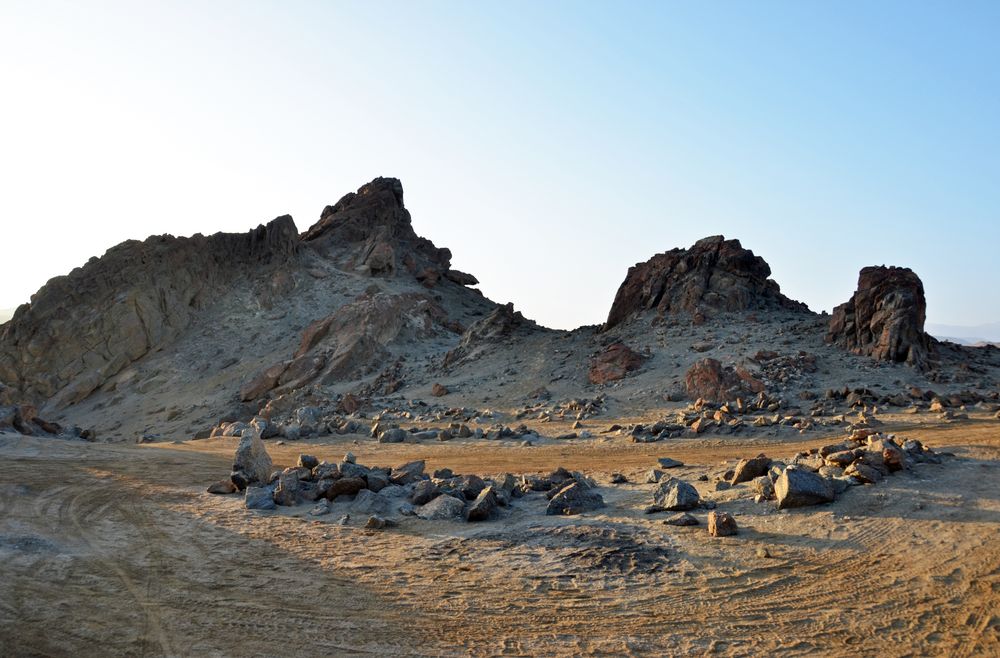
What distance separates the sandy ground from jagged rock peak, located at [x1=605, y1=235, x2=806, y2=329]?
14.7 metres

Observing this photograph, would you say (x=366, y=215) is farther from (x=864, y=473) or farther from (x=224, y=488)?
(x=864, y=473)

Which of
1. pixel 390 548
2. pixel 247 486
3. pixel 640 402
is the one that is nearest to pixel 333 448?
pixel 247 486

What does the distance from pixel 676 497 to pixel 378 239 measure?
102ft

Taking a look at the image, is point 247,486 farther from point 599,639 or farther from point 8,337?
point 8,337

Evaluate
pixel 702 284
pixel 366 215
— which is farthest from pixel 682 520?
pixel 366 215

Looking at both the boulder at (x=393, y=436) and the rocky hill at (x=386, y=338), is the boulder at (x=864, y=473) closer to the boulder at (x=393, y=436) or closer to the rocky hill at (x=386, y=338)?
the rocky hill at (x=386, y=338)

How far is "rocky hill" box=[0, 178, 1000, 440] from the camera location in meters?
19.0

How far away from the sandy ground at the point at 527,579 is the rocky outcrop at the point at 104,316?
82.2 feet

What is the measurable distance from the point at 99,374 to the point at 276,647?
30650mm

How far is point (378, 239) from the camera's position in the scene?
3791cm

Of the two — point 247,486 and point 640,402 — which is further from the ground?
point 640,402

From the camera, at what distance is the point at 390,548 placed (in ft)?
26.2

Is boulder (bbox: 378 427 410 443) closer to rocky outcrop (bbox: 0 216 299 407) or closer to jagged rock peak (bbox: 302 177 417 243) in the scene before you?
rocky outcrop (bbox: 0 216 299 407)

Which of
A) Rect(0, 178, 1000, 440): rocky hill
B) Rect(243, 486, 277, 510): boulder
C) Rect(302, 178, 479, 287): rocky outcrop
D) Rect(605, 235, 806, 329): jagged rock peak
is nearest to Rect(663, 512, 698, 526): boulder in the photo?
Rect(243, 486, 277, 510): boulder
